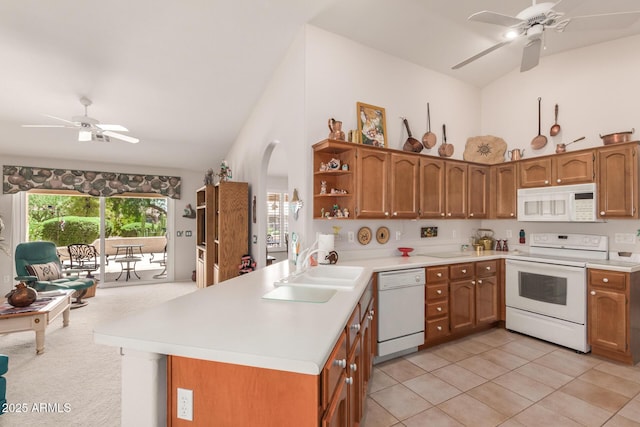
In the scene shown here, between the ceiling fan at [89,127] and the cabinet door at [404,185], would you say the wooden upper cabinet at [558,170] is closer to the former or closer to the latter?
the cabinet door at [404,185]

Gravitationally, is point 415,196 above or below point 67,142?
below

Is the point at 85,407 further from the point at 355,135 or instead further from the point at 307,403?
the point at 355,135

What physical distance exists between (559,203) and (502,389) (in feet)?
7.09

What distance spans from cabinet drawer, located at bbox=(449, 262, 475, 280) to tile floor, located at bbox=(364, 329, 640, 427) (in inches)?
28.8

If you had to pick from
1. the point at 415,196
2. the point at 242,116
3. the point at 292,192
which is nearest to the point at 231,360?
the point at 292,192

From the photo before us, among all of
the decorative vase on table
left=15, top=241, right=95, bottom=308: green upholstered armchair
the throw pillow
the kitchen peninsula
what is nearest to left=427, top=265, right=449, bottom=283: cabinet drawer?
the kitchen peninsula

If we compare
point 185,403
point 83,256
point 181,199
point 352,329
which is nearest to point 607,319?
point 352,329

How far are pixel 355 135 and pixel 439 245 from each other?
2.01 metres

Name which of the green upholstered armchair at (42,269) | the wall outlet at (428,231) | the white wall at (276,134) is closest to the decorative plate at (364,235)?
the white wall at (276,134)

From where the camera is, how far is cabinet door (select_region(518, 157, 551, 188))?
3518 millimetres

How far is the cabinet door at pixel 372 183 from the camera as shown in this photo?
2979mm

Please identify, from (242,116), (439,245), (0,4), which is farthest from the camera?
(242,116)

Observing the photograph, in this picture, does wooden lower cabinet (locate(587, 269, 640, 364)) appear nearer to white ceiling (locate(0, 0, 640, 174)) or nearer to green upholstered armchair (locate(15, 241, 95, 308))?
white ceiling (locate(0, 0, 640, 174))

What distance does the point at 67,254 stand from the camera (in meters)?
5.93
